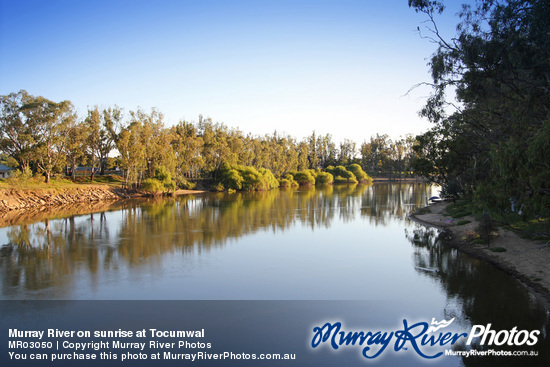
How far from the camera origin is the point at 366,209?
46.6 meters

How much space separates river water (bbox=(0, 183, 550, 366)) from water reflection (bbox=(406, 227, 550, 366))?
0.04 metres

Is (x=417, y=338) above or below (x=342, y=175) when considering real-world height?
below

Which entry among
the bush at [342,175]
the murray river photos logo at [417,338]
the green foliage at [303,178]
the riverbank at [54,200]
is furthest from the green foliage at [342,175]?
the murray river photos logo at [417,338]

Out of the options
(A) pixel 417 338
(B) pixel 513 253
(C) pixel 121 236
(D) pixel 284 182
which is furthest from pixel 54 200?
(D) pixel 284 182

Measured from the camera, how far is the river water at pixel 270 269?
559 inches

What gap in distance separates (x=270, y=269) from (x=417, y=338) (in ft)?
27.6

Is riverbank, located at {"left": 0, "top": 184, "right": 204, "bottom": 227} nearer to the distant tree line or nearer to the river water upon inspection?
the river water

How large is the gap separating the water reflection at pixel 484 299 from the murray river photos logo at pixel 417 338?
28 cm

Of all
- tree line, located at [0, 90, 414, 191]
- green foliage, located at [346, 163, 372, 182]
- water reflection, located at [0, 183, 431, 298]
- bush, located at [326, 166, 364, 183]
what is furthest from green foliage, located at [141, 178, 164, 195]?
green foliage, located at [346, 163, 372, 182]

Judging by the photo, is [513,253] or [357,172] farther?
[357,172]

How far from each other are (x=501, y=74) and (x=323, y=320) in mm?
12363

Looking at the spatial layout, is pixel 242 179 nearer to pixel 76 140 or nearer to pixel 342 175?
pixel 76 140

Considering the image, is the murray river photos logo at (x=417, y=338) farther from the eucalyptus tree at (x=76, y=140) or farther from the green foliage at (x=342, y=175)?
the green foliage at (x=342, y=175)

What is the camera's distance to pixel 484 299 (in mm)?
14484
